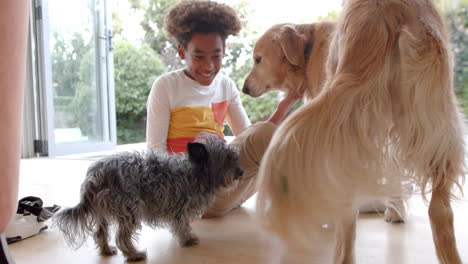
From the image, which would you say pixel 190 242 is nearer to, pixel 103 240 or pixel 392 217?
pixel 103 240

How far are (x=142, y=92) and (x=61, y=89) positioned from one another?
379 cm

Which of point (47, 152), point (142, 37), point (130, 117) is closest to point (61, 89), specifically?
point (47, 152)

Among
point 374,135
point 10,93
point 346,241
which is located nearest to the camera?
point 10,93

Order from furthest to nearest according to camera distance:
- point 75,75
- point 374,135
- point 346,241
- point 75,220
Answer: point 75,75, point 75,220, point 346,241, point 374,135

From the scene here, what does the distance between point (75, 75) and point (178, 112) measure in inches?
166

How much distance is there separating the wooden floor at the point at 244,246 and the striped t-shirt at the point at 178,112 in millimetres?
562

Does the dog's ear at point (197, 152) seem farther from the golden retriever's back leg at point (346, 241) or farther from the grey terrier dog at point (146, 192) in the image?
the golden retriever's back leg at point (346, 241)

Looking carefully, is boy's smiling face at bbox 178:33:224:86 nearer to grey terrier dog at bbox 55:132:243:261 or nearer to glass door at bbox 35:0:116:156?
grey terrier dog at bbox 55:132:243:261

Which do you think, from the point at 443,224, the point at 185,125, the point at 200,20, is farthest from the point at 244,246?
the point at 200,20

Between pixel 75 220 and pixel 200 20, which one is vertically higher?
pixel 200 20

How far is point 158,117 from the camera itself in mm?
2428

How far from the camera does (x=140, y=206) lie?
1581 millimetres

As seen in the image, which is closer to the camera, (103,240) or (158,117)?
(103,240)

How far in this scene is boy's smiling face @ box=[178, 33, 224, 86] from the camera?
237 cm
